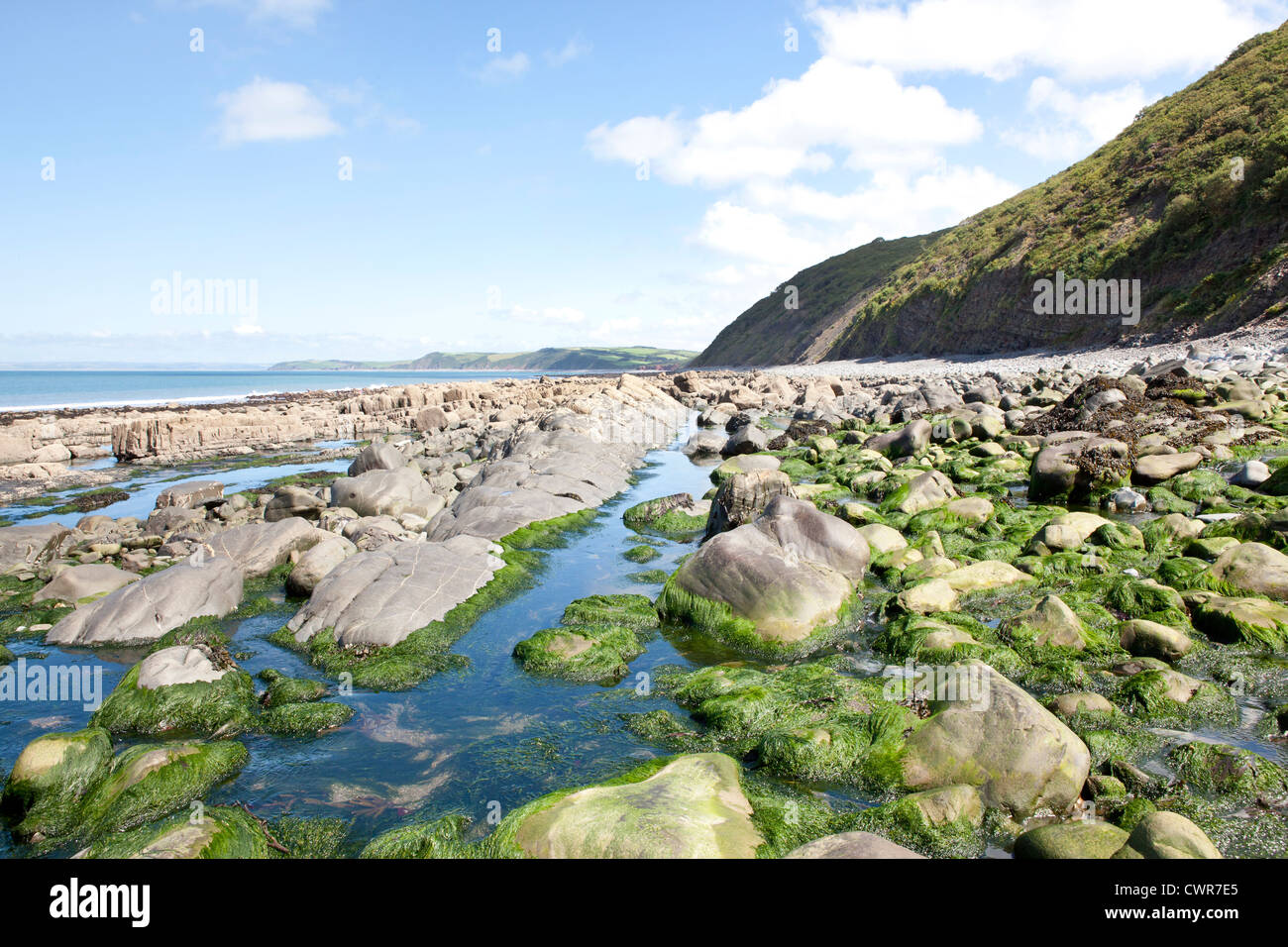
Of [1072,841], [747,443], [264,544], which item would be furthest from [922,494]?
[264,544]

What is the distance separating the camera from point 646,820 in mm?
4504

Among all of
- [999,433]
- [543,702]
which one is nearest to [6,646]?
[543,702]

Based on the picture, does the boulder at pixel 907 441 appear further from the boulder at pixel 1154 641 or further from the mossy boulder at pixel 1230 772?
the mossy boulder at pixel 1230 772

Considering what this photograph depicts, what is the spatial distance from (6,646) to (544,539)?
767 cm

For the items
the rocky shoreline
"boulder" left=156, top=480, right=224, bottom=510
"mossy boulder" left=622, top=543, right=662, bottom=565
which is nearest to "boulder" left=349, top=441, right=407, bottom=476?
the rocky shoreline

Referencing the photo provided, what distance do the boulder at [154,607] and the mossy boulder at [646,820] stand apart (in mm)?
6785

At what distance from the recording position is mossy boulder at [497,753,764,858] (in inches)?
171

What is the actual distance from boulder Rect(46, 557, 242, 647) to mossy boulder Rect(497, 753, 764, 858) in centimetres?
679

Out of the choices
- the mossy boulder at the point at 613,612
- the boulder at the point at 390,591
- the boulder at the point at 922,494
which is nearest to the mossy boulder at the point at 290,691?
the boulder at the point at 390,591

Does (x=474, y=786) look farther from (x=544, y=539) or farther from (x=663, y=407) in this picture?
(x=663, y=407)

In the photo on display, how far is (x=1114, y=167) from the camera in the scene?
45188 mm

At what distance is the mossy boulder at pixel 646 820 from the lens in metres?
4.35

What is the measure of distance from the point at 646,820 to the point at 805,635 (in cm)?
402

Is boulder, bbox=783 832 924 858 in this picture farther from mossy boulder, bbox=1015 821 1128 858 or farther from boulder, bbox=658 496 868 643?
boulder, bbox=658 496 868 643
